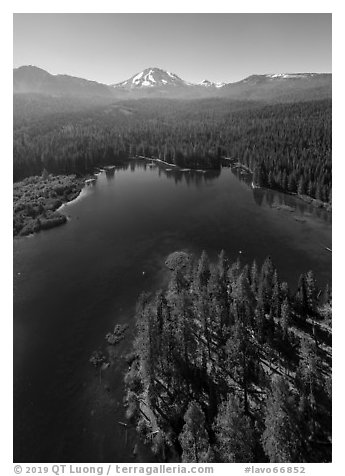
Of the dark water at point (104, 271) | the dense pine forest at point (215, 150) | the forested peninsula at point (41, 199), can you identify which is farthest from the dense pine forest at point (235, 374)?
the dense pine forest at point (215, 150)

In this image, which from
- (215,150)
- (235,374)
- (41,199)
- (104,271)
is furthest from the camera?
(215,150)

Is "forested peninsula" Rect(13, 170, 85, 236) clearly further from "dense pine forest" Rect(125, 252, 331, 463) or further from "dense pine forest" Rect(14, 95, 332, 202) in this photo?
"dense pine forest" Rect(125, 252, 331, 463)

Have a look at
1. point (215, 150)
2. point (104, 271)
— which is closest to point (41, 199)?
point (104, 271)

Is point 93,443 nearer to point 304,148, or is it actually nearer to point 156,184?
point 156,184

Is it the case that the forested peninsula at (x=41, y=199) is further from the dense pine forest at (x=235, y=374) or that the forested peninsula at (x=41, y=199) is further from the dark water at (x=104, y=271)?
the dense pine forest at (x=235, y=374)

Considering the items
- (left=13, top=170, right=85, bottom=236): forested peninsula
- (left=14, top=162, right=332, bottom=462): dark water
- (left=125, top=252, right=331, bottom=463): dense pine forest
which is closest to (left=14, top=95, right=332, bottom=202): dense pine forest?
(left=14, top=162, right=332, bottom=462): dark water

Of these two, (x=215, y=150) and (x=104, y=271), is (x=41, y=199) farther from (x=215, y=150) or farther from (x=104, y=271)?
(x=215, y=150)

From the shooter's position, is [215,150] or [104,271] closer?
[104,271]
